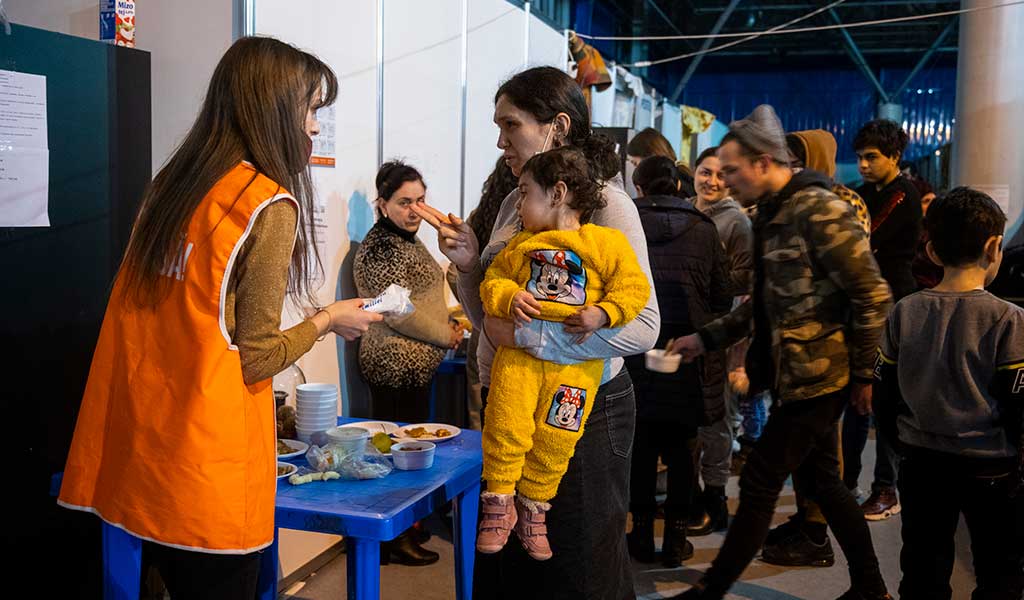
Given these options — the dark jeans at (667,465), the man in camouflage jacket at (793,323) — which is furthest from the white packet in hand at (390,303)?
the dark jeans at (667,465)

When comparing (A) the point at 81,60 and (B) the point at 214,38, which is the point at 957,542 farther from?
(A) the point at 81,60

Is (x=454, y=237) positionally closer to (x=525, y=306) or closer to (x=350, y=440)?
(x=525, y=306)

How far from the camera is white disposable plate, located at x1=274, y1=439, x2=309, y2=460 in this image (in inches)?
86.9

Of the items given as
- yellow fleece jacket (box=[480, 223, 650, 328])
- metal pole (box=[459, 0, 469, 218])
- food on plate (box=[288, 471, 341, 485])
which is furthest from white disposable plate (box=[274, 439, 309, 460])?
metal pole (box=[459, 0, 469, 218])

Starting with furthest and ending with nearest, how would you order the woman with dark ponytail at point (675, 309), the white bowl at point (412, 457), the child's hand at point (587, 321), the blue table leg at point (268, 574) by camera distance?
the woman with dark ponytail at point (675, 309) < the blue table leg at point (268, 574) < the white bowl at point (412, 457) < the child's hand at point (587, 321)

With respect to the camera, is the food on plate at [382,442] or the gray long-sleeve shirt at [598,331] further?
the food on plate at [382,442]

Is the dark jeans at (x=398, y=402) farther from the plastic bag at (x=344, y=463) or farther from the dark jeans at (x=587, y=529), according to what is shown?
the dark jeans at (x=587, y=529)

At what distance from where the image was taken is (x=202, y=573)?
1.55 meters

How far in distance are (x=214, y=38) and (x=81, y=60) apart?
0.45 meters

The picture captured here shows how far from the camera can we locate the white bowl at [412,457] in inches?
83.6

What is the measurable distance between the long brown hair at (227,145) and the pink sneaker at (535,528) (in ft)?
2.35

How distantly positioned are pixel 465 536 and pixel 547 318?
0.98 meters

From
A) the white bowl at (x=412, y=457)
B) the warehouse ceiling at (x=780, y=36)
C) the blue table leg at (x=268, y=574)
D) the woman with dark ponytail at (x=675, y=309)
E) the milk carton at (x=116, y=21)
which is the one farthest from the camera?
the warehouse ceiling at (x=780, y=36)

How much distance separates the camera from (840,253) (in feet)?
7.96
